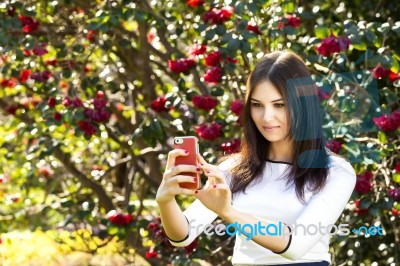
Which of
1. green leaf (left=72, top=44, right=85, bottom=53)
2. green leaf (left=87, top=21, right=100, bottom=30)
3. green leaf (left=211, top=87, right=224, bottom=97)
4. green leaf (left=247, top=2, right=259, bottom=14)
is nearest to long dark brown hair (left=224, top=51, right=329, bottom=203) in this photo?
green leaf (left=247, top=2, right=259, bottom=14)

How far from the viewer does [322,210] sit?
218 cm

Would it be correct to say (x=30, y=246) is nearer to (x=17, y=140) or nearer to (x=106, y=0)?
(x=17, y=140)

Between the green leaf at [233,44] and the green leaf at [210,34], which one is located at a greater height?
the green leaf at [210,34]

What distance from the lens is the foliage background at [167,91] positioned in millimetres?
3439

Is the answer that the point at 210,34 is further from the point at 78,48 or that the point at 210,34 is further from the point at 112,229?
the point at 112,229

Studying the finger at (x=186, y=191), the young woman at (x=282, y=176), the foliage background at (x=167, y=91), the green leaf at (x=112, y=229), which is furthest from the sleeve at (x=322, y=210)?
the green leaf at (x=112, y=229)

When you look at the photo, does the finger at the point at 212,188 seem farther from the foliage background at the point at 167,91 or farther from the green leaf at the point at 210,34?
the green leaf at the point at 210,34

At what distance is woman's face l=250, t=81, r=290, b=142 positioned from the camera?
7.55 feet

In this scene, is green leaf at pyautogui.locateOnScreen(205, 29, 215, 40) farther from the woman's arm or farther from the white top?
the woman's arm

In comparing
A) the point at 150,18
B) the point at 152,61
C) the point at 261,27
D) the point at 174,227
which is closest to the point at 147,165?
the point at 152,61

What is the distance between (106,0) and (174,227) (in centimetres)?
179

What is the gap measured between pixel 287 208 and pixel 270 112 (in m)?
0.24

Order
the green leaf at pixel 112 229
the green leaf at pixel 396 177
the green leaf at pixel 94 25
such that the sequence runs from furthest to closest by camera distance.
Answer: the green leaf at pixel 112 229 < the green leaf at pixel 94 25 < the green leaf at pixel 396 177

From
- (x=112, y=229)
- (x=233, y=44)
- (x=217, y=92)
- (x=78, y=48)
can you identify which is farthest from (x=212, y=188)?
(x=78, y=48)
